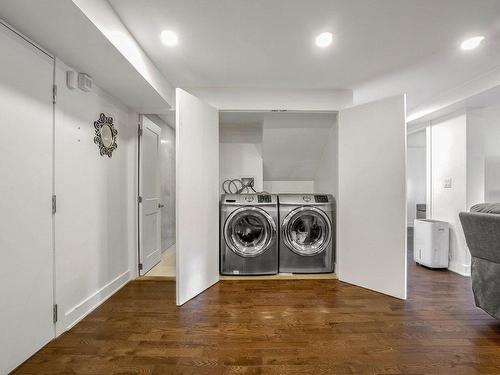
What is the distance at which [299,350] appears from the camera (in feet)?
5.22

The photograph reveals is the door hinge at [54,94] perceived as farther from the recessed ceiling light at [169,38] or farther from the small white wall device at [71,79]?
the recessed ceiling light at [169,38]

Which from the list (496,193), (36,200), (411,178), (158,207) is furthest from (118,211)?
(411,178)

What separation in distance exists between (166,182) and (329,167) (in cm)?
249

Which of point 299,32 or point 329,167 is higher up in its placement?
point 299,32

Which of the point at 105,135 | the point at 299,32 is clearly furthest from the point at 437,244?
the point at 105,135

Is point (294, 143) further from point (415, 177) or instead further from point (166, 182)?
point (415, 177)

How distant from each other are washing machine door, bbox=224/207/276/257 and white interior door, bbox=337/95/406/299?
83cm

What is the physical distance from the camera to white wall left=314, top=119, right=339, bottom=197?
2945 mm

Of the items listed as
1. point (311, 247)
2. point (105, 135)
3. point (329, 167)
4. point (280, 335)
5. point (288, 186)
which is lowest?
point (280, 335)

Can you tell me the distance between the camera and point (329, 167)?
3213mm

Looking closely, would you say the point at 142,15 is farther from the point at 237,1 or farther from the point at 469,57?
the point at 469,57

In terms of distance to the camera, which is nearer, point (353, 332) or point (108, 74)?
point (353, 332)

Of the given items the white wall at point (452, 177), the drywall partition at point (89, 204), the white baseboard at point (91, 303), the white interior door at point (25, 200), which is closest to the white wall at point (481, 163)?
the white wall at point (452, 177)

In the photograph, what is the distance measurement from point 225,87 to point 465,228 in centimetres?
Answer: 263
